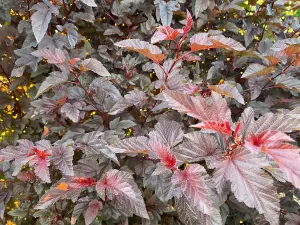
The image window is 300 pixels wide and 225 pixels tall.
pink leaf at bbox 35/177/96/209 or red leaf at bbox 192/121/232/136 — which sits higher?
red leaf at bbox 192/121/232/136

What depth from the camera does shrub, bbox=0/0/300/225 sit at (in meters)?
0.81

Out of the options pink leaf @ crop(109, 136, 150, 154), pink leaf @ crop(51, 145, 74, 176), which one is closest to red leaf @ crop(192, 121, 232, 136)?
pink leaf @ crop(109, 136, 150, 154)

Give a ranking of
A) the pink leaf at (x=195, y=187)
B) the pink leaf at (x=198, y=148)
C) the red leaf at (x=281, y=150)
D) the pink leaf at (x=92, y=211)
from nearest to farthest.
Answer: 1. the red leaf at (x=281, y=150)
2. the pink leaf at (x=195, y=187)
3. the pink leaf at (x=198, y=148)
4. the pink leaf at (x=92, y=211)

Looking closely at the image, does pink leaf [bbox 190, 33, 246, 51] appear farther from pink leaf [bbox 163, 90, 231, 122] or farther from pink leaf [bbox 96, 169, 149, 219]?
pink leaf [bbox 96, 169, 149, 219]

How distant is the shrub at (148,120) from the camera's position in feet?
2.66

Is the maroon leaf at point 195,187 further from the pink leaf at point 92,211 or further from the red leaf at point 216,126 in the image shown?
the pink leaf at point 92,211

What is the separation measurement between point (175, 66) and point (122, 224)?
29.0 inches

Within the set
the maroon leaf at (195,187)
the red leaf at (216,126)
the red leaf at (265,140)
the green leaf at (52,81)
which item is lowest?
the green leaf at (52,81)

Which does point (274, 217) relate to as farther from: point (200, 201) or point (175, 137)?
point (175, 137)

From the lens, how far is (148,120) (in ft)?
4.41

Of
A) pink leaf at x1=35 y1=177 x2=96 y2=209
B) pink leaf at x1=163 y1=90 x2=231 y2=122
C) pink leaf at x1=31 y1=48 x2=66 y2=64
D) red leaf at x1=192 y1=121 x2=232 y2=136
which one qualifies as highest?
red leaf at x1=192 y1=121 x2=232 y2=136

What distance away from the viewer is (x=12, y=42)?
148cm

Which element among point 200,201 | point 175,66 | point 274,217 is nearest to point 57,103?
point 175,66

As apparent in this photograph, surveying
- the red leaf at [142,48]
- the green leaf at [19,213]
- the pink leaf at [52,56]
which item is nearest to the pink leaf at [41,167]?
the pink leaf at [52,56]
